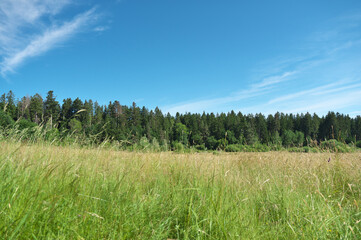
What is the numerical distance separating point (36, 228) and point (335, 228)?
275cm

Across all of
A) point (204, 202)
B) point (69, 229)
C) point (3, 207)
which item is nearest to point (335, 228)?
point (204, 202)

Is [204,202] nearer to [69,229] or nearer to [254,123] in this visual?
[69,229]

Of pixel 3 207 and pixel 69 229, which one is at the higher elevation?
pixel 3 207

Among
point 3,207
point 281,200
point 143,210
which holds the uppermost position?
point 3,207

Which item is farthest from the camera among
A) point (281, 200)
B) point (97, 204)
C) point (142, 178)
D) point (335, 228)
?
point (142, 178)

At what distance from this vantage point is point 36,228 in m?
1.41

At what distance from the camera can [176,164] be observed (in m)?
3.47

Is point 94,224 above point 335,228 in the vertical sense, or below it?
above

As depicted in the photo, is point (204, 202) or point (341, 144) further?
point (341, 144)

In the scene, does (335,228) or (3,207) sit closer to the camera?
(3,207)

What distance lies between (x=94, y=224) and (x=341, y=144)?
244 inches

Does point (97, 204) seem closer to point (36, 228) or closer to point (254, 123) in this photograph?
point (36, 228)

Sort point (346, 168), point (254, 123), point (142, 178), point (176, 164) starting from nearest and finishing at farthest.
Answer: point (142, 178) < point (176, 164) < point (346, 168) < point (254, 123)

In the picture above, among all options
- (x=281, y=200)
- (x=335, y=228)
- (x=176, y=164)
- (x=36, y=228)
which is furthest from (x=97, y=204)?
(x=335, y=228)
